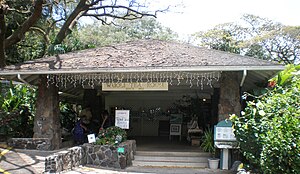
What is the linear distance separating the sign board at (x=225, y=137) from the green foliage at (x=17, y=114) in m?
7.22

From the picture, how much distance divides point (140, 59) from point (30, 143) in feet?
15.1

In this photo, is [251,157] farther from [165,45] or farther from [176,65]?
[165,45]

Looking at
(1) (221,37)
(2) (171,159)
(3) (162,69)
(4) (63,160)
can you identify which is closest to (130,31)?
(1) (221,37)

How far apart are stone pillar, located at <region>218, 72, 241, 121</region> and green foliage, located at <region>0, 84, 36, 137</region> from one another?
7313 millimetres

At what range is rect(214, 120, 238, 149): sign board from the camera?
8703 mm

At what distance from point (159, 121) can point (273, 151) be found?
10.3 metres

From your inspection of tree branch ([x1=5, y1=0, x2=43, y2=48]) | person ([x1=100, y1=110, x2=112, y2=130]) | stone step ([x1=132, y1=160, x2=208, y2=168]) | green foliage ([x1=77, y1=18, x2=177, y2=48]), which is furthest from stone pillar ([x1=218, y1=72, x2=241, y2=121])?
green foliage ([x1=77, y1=18, x2=177, y2=48])

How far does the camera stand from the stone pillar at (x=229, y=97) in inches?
378

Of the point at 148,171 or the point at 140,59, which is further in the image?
the point at 140,59

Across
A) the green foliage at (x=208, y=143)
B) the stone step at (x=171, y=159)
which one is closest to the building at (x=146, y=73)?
the green foliage at (x=208, y=143)

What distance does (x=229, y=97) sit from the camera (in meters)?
9.63

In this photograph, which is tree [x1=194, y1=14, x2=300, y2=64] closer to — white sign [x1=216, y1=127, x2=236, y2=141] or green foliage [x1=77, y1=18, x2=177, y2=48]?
green foliage [x1=77, y1=18, x2=177, y2=48]

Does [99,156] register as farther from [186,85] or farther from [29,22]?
[29,22]

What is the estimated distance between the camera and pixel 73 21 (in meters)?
17.5
